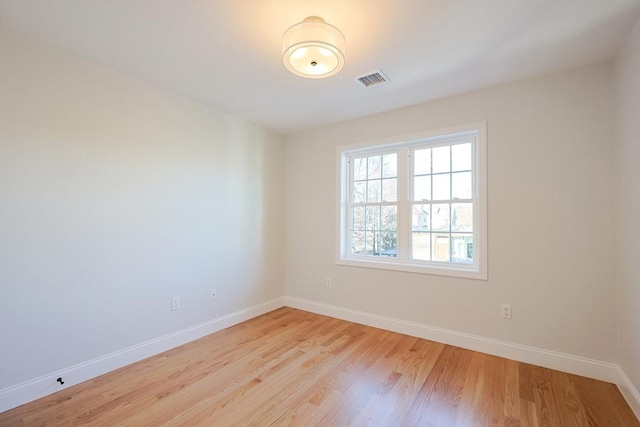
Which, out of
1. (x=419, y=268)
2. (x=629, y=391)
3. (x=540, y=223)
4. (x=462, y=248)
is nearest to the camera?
(x=629, y=391)

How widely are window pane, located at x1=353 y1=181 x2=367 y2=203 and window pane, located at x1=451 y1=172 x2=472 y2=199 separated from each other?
107 cm

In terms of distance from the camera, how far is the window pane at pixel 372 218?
11.6ft

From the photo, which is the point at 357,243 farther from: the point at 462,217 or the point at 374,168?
the point at 462,217

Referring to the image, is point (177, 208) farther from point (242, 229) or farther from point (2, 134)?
point (2, 134)

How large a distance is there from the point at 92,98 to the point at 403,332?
3639 millimetres

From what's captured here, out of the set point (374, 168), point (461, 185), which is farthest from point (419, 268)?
point (374, 168)

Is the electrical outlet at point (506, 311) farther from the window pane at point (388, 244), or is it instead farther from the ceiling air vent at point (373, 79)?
the ceiling air vent at point (373, 79)

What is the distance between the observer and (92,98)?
230 centimetres

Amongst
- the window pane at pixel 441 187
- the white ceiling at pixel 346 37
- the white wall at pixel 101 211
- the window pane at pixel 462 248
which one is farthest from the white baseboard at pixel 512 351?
the white ceiling at pixel 346 37

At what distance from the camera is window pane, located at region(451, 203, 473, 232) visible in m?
2.91

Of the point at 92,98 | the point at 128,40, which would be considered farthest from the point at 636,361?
the point at 92,98

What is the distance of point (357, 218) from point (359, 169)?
25.4 inches

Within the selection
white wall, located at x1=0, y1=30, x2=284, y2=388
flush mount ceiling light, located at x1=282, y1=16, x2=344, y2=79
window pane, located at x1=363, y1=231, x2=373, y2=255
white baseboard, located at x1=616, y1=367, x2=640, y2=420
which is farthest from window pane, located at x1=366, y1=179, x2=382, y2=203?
white baseboard, located at x1=616, y1=367, x2=640, y2=420

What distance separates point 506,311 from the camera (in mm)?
2586
